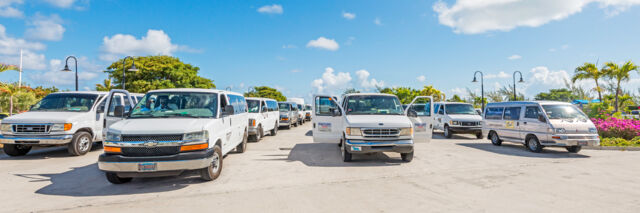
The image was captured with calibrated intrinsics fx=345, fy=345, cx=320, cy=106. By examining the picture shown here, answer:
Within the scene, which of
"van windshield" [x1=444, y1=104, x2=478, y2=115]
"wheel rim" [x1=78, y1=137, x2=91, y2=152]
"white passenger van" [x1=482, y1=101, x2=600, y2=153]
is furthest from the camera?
"van windshield" [x1=444, y1=104, x2=478, y2=115]

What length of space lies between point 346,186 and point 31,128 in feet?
28.3

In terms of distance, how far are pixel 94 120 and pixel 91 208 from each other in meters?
6.37

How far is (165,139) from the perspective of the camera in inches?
229

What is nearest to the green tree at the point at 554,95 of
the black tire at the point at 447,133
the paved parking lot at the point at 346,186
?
the black tire at the point at 447,133

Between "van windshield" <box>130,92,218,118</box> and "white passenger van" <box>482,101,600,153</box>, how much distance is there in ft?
31.5

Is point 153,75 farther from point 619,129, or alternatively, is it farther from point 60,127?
point 619,129

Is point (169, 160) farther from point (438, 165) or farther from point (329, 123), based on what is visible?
point (438, 165)

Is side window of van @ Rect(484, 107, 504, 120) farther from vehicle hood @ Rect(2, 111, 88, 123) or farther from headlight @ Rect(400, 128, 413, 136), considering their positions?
vehicle hood @ Rect(2, 111, 88, 123)

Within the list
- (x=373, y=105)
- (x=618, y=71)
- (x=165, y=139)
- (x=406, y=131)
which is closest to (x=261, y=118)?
(x=373, y=105)

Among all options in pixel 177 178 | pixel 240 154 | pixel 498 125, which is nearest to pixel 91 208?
pixel 177 178

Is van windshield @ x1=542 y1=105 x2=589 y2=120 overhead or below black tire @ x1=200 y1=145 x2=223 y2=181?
overhead

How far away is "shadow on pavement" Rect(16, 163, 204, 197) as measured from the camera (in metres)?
5.91

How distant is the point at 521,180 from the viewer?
265 inches

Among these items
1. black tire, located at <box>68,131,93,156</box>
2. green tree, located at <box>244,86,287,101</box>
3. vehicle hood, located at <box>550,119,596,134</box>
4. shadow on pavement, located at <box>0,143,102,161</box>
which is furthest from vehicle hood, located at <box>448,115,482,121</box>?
green tree, located at <box>244,86,287,101</box>
